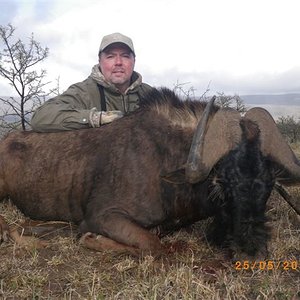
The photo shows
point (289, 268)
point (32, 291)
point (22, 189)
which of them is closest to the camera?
point (32, 291)

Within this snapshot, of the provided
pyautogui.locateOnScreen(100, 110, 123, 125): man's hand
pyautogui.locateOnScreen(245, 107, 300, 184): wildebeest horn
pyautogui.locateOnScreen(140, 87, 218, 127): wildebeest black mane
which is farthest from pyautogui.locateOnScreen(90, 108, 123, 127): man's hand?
pyautogui.locateOnScreen(245, 107, 300, 184): wildebeest horn

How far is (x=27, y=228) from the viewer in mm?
4359

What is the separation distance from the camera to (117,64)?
5.63 m

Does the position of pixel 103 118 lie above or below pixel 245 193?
above

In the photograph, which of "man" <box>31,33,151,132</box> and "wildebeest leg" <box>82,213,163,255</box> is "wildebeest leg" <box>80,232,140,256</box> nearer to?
"wildebeest leg" <box>82,213,163,255</box>

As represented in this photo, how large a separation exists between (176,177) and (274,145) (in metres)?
0.78

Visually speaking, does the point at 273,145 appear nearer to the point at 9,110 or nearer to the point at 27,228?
the point at 27,228

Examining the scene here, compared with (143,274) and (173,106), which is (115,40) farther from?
(143,274)

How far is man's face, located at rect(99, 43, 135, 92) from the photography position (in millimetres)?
5633

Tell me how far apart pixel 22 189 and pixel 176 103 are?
171 cm

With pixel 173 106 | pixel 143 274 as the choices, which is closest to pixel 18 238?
pixel 143 274

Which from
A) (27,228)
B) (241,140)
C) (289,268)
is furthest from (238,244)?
(27,228)

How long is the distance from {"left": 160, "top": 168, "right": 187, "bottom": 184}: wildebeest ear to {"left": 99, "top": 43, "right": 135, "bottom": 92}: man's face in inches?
94.6
